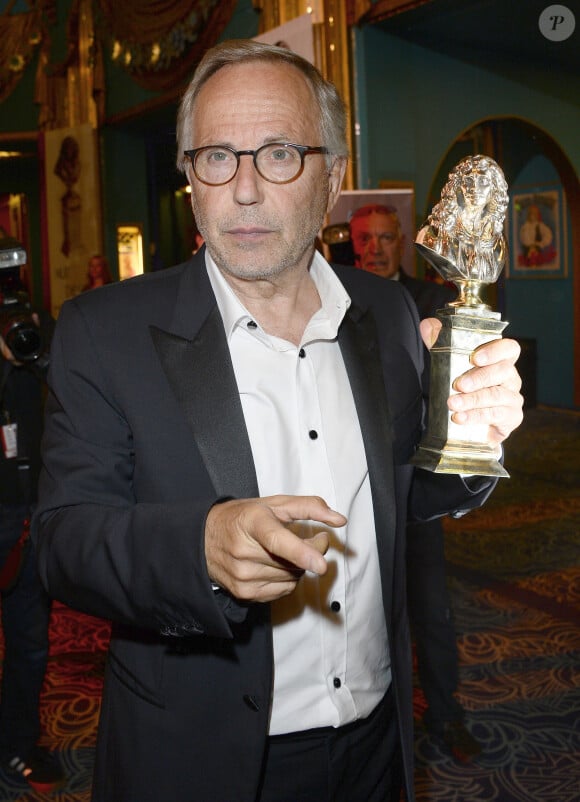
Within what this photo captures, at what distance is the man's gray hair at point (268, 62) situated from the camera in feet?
4.91

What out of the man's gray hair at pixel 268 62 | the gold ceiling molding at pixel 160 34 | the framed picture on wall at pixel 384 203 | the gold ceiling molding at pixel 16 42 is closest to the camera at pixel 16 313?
the man's gray hair at pixel 268 62

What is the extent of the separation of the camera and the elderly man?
1074 millimetres

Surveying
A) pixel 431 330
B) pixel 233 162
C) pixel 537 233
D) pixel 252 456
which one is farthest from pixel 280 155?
pixel 537 233

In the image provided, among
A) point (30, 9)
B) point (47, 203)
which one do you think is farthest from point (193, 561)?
point (30, 9)

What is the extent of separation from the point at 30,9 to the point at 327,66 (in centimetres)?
650

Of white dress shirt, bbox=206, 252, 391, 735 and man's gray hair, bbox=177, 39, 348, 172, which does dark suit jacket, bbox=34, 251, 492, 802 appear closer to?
white dress shirt, bbox=206, 252, 391, 735

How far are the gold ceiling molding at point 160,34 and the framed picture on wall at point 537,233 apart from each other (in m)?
4.35

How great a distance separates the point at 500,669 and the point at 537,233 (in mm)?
7232

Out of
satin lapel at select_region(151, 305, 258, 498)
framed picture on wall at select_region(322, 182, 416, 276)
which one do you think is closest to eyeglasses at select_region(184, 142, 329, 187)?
satin lapel at select_region(151, 305, 258, 498)

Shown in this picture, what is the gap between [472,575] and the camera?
179 inches

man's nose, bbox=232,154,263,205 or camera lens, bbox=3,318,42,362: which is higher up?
man's nose, bbox=232,154,263,205

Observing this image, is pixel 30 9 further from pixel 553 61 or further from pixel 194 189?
pixel 194 189

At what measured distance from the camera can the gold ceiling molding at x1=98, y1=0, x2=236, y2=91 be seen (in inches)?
275

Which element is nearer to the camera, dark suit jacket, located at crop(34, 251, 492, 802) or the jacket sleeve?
the jacket sleeve
